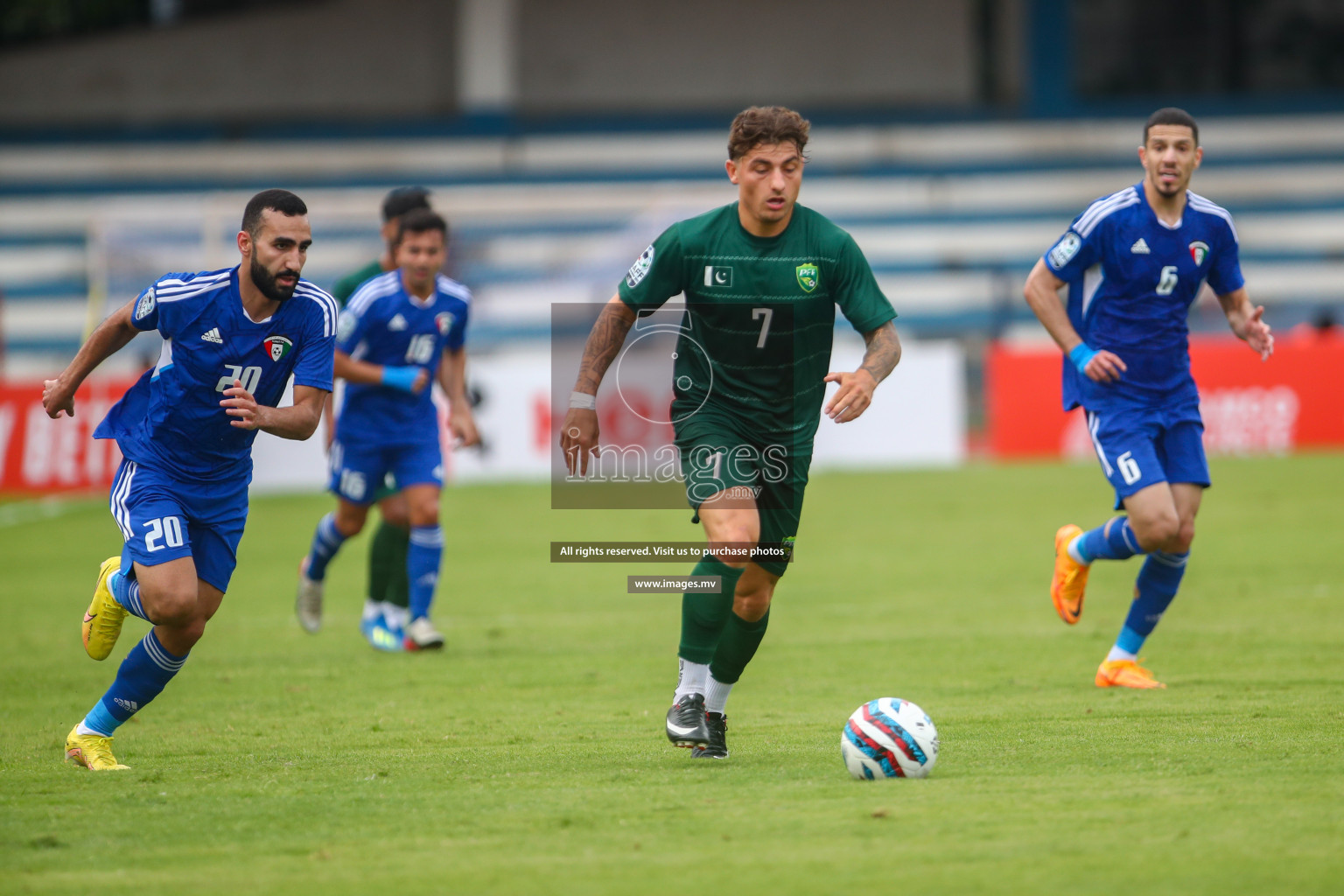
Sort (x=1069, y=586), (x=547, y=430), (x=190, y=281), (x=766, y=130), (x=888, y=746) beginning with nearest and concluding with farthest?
1. (x=888, y=746)
2. (x=766, y=130)
3. (x=190, y=281)
4. (x=1069, y=586)
5. (x=547, y=430)

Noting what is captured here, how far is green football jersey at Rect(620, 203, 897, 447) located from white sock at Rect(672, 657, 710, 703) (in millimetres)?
935

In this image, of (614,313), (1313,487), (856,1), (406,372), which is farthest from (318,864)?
(856,1)

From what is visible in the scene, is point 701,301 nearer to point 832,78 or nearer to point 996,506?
point 996,506

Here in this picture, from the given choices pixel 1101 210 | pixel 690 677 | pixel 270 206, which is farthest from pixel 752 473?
pixel 1101 210

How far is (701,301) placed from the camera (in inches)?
232

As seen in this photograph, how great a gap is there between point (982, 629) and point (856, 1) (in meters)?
24.4

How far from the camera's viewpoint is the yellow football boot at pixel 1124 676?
720 centimetres

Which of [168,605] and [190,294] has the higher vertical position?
[190,294]

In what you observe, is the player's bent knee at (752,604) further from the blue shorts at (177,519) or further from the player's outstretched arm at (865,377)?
the blue shorts at (177,519)

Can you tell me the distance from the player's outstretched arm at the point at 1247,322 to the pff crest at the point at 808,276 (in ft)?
8.37

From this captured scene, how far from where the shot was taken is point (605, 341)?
232 inches

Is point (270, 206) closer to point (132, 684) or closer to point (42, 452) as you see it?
point (132, 684)

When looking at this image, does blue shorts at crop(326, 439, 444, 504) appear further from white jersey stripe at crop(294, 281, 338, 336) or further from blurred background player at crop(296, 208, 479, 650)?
white jersey stripe at crop(294, 281, 338, 336)

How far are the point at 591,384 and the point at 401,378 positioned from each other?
3551 mm
